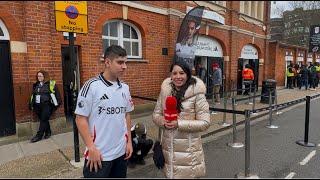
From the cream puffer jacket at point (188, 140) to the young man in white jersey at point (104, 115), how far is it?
0.47 metres

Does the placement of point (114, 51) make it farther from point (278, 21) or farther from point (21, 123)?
point (278, 21)

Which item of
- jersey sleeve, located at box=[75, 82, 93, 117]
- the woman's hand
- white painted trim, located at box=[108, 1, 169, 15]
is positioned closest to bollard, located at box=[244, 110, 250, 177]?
the woman's hand

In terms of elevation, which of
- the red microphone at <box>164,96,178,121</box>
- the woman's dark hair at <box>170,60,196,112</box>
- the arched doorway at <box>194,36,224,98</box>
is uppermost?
the arched doorway at <box>194,36,224,98</box>

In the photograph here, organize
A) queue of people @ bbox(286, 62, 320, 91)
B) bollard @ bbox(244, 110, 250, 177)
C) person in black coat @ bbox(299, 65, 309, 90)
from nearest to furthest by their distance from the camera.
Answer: bollard @ bbox(244, 110, 250, 177), person in black coat @ bbox(299, 65, 309, 90), queue of people @ bbox(286, 62, 320, 91)

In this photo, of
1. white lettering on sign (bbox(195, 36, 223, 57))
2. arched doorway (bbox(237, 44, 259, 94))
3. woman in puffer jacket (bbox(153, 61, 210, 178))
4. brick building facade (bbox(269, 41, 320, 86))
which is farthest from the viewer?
brick building facade (bbox(269, 41, 320, 86))

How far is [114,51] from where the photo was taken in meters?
2.93

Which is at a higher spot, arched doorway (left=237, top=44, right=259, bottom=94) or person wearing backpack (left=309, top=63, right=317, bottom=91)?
arched doorway (left=237, top=44, right=259, bottom=94)

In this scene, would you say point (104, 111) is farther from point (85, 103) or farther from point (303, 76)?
point (303, 76)

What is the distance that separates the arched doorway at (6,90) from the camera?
700 centimetres

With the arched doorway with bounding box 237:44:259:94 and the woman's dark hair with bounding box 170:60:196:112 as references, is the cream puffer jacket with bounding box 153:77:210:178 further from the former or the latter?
the arched doorway with bounding box 237:44:259:94

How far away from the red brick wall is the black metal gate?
0.15 m

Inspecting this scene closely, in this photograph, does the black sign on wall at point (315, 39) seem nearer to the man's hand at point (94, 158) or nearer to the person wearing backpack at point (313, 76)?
the person wearing backpack at point (313, 76)

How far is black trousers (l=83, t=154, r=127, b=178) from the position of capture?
296cm

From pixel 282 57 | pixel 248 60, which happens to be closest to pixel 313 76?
pixel 282 57
